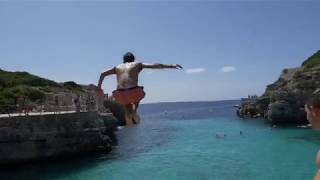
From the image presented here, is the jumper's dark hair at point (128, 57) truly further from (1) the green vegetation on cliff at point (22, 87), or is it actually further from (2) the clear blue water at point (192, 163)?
(1) the green vegetation on cliff at point (22, 87)

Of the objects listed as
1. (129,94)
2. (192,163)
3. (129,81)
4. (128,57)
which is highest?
(128,57)

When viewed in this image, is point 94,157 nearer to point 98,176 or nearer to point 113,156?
point 113,156

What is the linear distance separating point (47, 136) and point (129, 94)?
108 ft

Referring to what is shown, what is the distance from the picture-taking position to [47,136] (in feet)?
120

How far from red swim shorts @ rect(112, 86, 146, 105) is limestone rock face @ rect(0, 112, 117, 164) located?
31.7 metres

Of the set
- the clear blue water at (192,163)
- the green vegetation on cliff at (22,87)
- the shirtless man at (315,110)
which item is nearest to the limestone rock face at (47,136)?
the clear blue water at (192,163)

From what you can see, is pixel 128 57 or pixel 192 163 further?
pixel 192 163

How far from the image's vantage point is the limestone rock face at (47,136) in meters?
34.8

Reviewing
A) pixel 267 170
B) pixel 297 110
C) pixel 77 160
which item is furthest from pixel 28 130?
pixel 297 110

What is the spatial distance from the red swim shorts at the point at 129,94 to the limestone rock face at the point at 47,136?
3171 cm

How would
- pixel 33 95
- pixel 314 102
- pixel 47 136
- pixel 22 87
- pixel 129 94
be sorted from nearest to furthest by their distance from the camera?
pixel 314 102, pixel 129 94, pixel 47 136, pixel 33 95, pixel 22 87

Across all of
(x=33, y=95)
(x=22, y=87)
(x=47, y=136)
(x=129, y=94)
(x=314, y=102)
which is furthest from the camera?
(x=22, y=87)

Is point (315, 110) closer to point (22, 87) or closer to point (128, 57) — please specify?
point (128, 57)

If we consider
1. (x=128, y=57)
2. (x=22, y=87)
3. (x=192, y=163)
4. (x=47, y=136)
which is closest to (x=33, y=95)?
(x=22, y=87)
